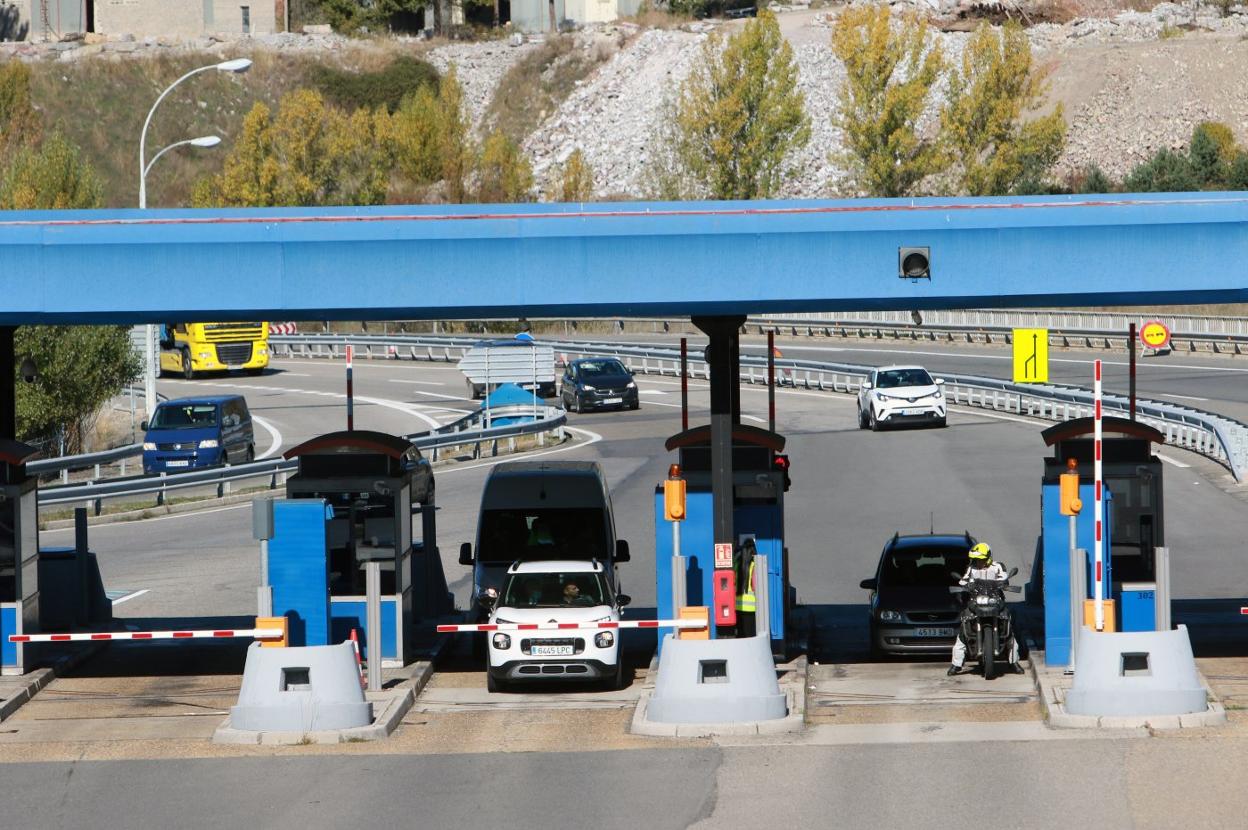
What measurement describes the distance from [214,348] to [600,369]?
57.8 feet

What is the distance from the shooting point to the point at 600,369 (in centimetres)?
5075

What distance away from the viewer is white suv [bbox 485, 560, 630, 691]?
707 inches

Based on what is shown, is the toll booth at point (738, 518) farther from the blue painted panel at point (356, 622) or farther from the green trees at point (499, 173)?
the green trees at point (499, 173)

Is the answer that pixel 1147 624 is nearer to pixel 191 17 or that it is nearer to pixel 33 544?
pixel 33 544

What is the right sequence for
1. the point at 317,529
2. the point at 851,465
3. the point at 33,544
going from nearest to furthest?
the point at 317,529
the point at 33,544
the point at 851,465

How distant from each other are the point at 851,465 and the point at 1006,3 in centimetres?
9580

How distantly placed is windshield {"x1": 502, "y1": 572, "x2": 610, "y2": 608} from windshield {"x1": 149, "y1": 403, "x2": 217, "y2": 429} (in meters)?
22.1

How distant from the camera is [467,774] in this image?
47.9 feet

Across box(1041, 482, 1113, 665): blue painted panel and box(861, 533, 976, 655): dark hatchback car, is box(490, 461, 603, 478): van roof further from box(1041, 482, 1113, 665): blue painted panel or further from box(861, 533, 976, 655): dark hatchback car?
box(1041, 482, 1113, 665): blue painted panel

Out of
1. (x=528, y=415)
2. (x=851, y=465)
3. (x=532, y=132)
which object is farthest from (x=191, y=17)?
(x=851, y=465)

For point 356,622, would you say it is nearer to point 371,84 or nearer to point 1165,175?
point 1165,175

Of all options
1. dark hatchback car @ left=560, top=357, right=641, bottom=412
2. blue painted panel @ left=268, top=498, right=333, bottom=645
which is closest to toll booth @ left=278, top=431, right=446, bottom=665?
blue painted panel @ left=268, top=498, right=333, bottom=645

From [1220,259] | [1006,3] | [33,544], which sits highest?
[1006,3]

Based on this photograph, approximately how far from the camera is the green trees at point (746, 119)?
256 feet
